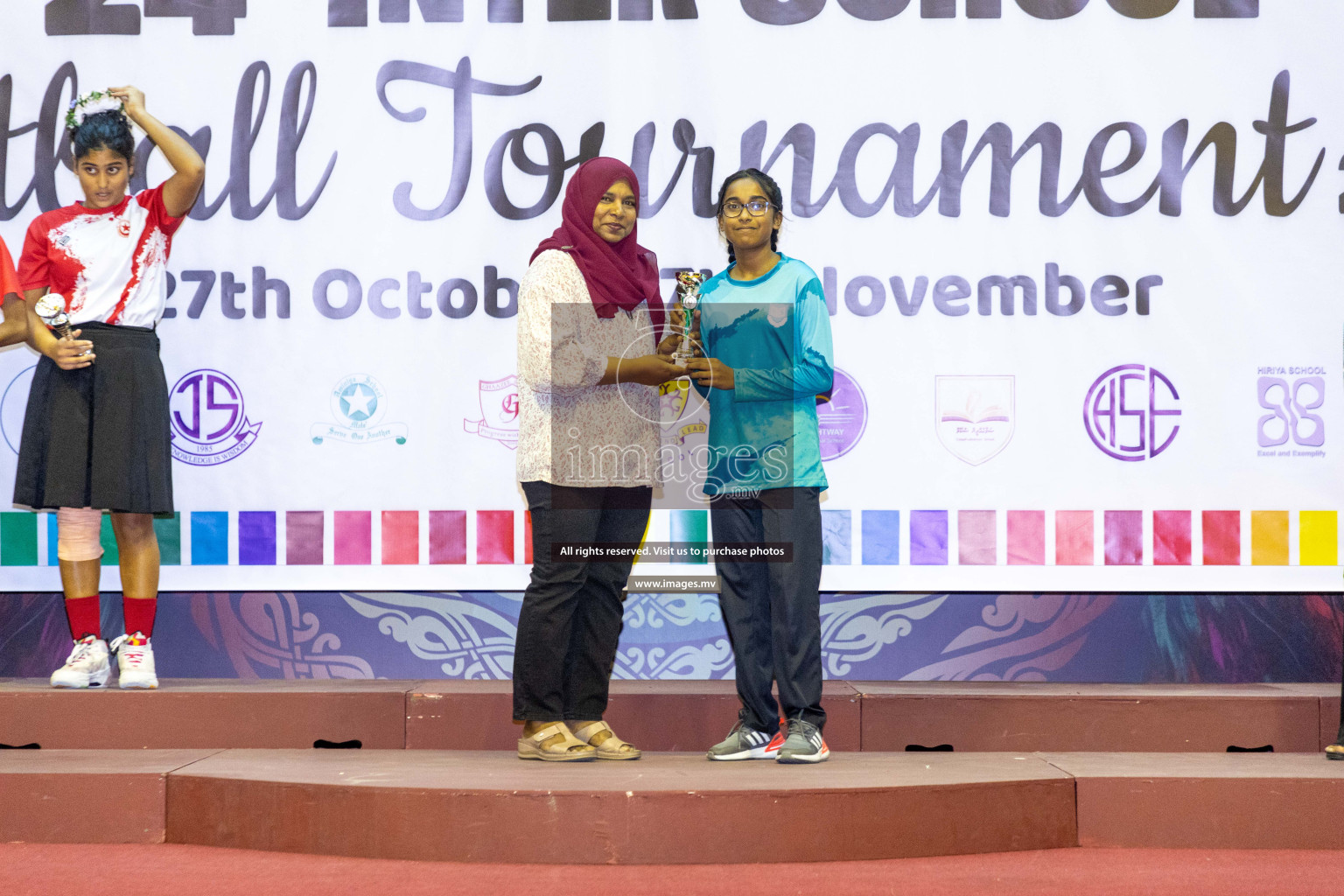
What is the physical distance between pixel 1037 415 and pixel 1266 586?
814 mm

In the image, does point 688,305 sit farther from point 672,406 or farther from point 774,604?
point 774,604

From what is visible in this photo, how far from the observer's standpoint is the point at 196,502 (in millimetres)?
3621

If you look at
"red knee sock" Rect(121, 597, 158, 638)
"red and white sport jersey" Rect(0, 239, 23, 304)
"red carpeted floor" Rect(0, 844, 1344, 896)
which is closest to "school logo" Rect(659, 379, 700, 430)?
"red carpeted floor" Rect(0, 844, 1344, 896)

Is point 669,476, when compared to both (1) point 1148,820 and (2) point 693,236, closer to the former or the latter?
(2) point 693,236

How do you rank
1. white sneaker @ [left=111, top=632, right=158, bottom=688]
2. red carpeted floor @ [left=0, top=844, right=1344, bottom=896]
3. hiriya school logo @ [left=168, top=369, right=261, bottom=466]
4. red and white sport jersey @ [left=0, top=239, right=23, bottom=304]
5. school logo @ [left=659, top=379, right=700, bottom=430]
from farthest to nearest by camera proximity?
hiriya school logo @ [left=168, top=369, right=261, bottom=466], red and white sport jersey @ [left=0, top=239, right=23, bottom=304], white sneaker @ [left=111, top=632, right=158, bottom=688], school logo @ [left=659, top=379, right=700, bottom=430], red carpeted floor @ [left=0, top=844, right=1344, bottom=896]

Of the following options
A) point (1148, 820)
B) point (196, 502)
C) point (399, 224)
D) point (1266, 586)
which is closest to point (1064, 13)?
point (1266, 586)

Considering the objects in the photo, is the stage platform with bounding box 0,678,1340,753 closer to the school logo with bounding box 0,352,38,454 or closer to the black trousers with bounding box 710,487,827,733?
the black trousers with bounding box 710,487,827,733

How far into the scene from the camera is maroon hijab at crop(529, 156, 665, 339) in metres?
2.66

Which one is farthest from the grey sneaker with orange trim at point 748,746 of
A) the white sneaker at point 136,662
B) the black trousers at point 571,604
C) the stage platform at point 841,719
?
the white sneaker at point 136,662

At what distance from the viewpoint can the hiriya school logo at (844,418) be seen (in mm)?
3576

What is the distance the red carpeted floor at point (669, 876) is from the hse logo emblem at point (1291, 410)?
4.72 feet

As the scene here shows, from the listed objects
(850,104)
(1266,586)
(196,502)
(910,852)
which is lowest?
(910,852)

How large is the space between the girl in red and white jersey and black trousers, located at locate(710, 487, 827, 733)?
1.57 metres

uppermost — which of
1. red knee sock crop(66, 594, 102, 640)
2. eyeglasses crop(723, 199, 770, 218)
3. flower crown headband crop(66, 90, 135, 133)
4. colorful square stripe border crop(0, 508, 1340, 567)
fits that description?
flower crown headband crop(66, 90, 135, 133)
